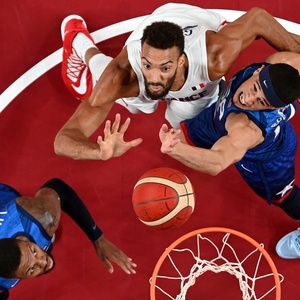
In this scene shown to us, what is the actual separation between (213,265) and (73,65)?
192 cm

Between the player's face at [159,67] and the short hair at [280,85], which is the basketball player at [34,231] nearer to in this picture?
the player's face at [159,67]

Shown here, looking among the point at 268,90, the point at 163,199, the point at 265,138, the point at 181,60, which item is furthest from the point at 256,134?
the point at 163,199

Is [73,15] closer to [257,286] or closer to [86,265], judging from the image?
[86,265]

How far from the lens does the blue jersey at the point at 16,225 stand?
114 inches

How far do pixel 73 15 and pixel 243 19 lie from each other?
155cm

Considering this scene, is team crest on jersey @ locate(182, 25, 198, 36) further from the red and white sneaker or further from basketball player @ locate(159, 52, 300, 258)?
the red and white sneaker

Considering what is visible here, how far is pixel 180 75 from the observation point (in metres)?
3.09

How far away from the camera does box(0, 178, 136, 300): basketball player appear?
8.68 feet

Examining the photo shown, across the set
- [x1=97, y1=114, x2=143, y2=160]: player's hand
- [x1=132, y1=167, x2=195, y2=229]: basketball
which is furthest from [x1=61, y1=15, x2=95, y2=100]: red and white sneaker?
[x1=97, y1=114, x2=143, y2=160]: player's hand

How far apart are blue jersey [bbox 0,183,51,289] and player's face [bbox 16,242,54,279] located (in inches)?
6.9

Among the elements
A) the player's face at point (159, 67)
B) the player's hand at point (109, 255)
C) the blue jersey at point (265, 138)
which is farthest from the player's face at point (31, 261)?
the blue jersey at point (265, 138)

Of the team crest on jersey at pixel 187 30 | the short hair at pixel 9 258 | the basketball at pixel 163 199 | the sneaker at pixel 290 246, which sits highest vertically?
the team crest on jersey at pixel 187 30

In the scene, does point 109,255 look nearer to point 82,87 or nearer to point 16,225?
point 16,225

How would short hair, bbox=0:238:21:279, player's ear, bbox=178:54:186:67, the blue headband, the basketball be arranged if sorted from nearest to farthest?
short hair, bbox=0:238:21:279 → the blue headband → player's ear, bbox=178:54:186:67 → the basketball
